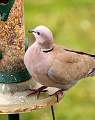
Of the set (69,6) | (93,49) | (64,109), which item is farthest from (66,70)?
(69,6)

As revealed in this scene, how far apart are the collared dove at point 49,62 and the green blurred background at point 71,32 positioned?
2599mm

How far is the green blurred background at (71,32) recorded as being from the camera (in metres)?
7.82

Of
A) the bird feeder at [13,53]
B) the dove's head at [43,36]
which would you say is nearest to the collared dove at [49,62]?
the dove's head at [43,36]

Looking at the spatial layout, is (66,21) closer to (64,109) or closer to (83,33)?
(83,33)

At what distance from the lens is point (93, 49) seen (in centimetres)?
884

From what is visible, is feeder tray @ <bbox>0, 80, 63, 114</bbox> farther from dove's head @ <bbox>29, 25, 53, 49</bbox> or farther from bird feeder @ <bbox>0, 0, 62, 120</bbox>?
dove's head @ <bbox>29, 25, 53, 49</bbox>

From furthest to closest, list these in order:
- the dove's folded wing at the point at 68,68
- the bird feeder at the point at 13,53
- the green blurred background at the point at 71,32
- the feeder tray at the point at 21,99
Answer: the green blurred background at the point at 71,32 → the bird feeder at the point at 13,53 → the dove's folded wing at the point at 68,68 → the feeder tray at the point at 21,99

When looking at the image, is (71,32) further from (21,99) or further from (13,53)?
(21,99)

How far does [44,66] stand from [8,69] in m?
0.43

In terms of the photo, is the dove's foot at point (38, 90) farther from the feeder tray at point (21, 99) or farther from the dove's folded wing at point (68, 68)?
the dove's folded wing at point (68, 68)

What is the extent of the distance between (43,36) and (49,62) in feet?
0.59

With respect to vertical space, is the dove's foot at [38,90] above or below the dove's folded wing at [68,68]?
below

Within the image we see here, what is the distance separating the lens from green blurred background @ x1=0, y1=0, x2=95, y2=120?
7.82 meters

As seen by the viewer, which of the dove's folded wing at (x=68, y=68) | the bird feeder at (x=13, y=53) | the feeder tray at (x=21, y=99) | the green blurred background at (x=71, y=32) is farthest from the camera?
the green blurred background at (x=71, y=32)
